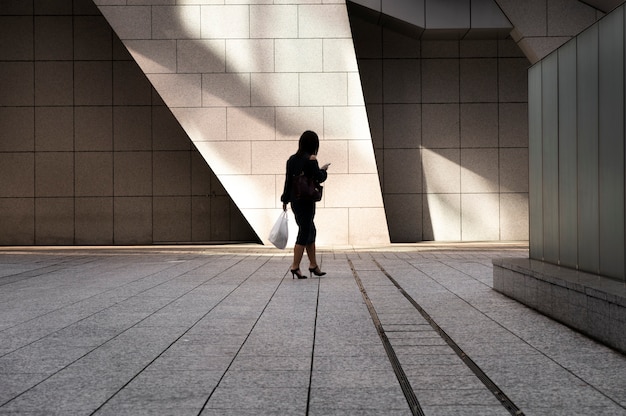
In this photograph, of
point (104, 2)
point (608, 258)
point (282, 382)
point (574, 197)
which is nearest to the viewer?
point (282, 382)

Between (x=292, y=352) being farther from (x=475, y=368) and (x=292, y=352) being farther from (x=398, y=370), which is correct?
(x=475, y=368)

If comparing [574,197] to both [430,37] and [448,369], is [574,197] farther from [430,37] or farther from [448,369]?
[430,37]

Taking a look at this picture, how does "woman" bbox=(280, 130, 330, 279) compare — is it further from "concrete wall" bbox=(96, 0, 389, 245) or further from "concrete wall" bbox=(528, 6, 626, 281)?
"concrete wall" bbox=(96, 0, 389, 245)

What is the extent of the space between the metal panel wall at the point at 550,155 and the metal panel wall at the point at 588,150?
2.28 feet

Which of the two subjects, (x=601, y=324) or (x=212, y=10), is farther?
(x=212, y=10)

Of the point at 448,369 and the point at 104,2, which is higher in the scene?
the point at 104,2

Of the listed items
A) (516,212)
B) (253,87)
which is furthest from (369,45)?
(516,212)

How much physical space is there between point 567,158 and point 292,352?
3.81m

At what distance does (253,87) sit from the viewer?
727 inches

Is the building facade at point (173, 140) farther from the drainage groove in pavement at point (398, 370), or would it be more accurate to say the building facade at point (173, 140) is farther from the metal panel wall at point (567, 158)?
the drainage groove in pavement at point (398, 370)

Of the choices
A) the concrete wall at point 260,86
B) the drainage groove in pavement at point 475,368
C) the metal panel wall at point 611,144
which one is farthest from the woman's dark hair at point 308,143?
the concrete wall at point 260,86

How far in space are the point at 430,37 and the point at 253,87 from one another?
206 inches

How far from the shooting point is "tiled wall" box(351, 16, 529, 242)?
21172mm

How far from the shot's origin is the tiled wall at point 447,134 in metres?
21.2
